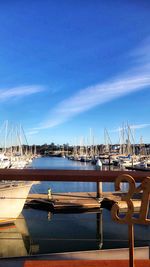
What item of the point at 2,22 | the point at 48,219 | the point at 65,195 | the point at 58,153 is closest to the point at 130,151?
the point at 65,195

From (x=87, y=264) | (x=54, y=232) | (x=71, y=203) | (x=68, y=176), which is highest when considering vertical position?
(x=68, y=176)

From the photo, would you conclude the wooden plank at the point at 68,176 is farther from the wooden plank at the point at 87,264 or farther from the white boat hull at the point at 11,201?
the white boat hull at the point at 11,201

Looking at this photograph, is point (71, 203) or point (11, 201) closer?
point (11, 201)

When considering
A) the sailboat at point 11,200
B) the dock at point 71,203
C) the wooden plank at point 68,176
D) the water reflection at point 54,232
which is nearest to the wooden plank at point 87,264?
the wooden plank at point 68,176

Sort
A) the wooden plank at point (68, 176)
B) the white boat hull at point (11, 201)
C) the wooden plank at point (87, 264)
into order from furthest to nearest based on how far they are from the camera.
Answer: the white boat hull at point (11, 201)
the wooden plank at point (68, 176)
the wooden plank at point (87, 264)

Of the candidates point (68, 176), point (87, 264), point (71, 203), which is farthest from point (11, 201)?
point (71, 203)

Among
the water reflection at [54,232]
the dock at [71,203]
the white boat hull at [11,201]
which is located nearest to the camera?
the white boat hull at [11,201]

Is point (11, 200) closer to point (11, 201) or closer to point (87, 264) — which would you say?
point (11, 201)

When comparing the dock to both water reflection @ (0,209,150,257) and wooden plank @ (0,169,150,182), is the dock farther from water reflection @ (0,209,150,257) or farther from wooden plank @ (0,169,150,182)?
wooden plank @ (0,169,150,182)

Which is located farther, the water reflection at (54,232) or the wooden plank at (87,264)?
the water reflection at (54,232)

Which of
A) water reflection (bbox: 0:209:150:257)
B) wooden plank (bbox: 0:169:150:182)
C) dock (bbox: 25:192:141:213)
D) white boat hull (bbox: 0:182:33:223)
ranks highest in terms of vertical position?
wooden plank (bbox: 0:169:150:182)

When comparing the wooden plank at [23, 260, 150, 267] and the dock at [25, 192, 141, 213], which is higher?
the wooden plank at [23, 260, 150, 267]

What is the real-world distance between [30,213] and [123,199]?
52.5 ft

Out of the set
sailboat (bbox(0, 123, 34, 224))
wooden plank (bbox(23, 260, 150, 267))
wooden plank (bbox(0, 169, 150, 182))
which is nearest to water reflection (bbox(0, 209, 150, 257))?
sailboat (bbox(0, 123, 34, 224))
